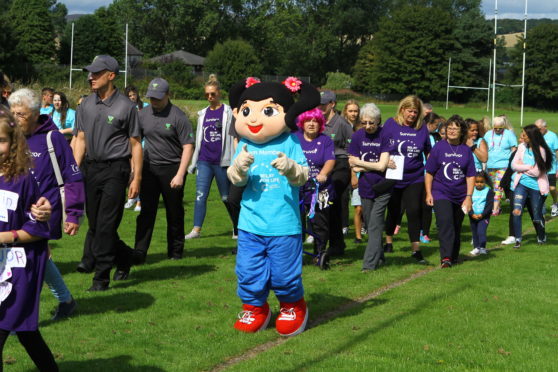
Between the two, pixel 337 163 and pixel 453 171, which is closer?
pixel 453 171

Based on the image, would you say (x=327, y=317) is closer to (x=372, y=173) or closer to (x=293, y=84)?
(x=293, y=84)

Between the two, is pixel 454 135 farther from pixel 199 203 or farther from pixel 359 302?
pixel 199 203

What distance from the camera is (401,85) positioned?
104m

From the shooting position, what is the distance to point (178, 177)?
977cm

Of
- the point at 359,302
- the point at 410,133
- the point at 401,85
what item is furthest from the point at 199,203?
the point at 401,85

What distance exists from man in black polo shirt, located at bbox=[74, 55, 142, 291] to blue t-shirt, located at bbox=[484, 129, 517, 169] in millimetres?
10636

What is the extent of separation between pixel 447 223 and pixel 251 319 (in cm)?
422

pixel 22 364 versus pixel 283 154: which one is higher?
pixel 283 154

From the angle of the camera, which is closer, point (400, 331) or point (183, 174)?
point (400, 331)

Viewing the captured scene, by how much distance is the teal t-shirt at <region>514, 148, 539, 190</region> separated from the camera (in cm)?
1291

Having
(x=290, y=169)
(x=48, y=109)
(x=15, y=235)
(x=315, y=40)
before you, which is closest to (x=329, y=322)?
(x=290, y=169)

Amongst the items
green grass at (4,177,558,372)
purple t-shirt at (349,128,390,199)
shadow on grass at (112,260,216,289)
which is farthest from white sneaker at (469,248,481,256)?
shadow on grass at (112,260,216,289)

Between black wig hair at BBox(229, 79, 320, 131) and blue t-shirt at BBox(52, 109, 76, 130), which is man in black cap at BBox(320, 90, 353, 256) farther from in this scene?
blue t-shirt at BBox(52, 109, 76, 130)

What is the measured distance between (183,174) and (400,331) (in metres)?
3.76
